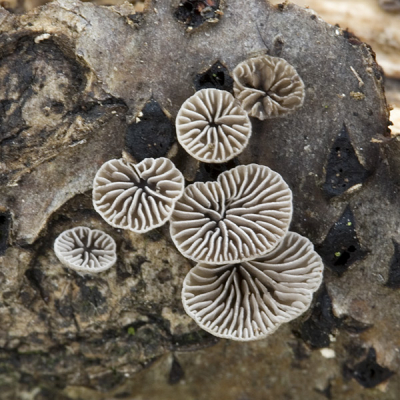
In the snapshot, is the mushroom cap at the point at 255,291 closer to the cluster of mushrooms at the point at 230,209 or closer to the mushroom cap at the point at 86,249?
the cluster of mushrooms at the point at 230,209

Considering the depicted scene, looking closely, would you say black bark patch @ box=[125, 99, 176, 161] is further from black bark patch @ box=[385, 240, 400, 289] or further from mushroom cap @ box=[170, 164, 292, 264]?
black bark patch @ box=[385, 240, 400, 289]

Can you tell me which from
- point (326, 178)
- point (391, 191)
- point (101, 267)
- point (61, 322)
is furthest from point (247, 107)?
point (61, 322)

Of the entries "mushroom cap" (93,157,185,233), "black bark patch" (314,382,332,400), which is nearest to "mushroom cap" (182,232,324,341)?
"mushroom cap" (93,157,185,233)

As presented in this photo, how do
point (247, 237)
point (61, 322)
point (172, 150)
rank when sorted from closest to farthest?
point (247, 237) < point (172, 150) < point (61, 322)

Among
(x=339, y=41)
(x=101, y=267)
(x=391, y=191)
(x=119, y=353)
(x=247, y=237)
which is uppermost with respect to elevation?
(x=339, y=41)

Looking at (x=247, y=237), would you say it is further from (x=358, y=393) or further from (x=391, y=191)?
(x=358, y=393)

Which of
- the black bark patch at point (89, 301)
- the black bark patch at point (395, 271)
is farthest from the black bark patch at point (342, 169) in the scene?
the black bark patch at point (89, 301)
